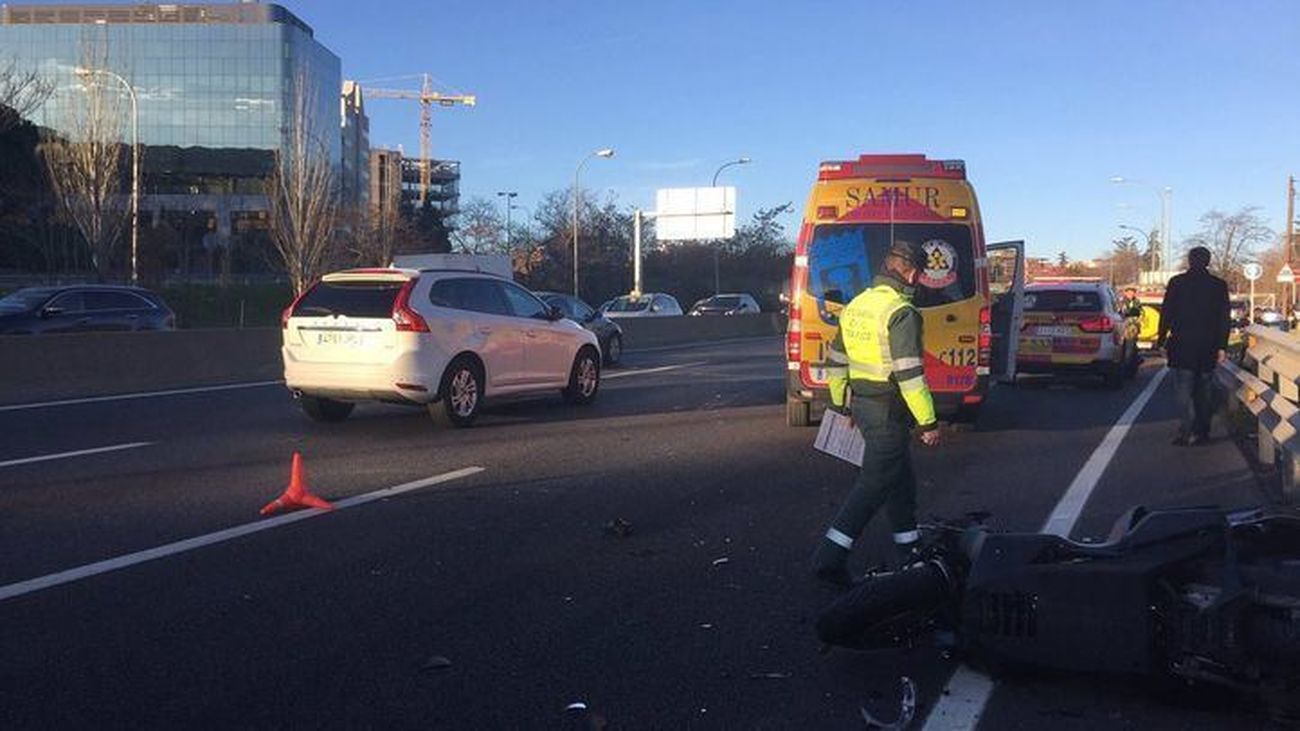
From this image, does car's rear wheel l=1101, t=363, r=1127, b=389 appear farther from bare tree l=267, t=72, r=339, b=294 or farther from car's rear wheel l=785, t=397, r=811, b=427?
bare tree l=267, t=72, r=339, b=294

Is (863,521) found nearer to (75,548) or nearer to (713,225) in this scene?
(75,548)

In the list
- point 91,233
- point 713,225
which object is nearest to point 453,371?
point 91,233

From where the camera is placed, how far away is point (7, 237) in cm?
5066

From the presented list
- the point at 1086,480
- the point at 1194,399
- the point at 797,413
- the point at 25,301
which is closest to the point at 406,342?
the point at 797,413

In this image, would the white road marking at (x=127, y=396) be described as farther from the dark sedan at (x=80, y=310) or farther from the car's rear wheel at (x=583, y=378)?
the car's rear wheel at (x=583, y=378)

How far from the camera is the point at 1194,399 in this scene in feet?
37.6

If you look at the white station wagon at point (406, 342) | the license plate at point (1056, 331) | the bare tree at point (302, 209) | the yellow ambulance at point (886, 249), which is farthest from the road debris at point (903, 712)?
the bare tree at point (302, 209)

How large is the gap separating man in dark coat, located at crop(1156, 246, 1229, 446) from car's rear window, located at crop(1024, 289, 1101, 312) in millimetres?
7048

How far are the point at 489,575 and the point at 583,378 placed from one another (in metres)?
8.41

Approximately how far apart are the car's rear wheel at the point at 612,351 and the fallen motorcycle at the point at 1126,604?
1841cm

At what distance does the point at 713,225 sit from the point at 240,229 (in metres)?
34.5

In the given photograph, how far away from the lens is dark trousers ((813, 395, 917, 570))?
600cm

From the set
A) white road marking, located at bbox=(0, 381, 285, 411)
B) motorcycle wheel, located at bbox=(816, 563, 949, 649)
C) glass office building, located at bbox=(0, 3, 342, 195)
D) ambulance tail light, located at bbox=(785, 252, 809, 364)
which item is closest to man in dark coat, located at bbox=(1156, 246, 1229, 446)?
ambulance tail light, located at bbox=(785, 252, 809, 364)

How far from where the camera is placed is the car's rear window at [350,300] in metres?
12.0
